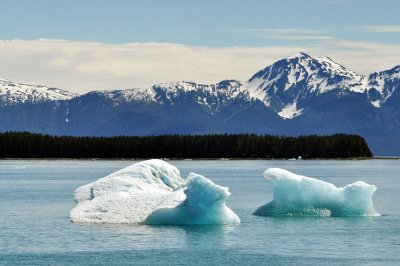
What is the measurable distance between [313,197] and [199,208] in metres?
8.74

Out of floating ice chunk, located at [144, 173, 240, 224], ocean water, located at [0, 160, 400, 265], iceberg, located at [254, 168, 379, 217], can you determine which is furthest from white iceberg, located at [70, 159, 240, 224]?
iceberg, located at [254, 168, 379, 217]

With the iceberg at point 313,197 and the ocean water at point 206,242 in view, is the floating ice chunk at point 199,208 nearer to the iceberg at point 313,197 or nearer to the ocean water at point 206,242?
the ocean water at point 206,242

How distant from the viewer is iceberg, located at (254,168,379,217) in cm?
5009

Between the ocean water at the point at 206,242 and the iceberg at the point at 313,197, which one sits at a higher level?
the iceberg at the point at 313,197

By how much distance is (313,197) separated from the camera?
51375 mm

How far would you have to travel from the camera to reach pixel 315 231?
46.2 meters

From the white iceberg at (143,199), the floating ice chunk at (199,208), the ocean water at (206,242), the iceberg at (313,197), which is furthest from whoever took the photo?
the iceberg at (313,197)

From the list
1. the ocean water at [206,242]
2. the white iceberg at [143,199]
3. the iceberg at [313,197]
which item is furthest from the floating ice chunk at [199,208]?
the iceberg at [313,197]

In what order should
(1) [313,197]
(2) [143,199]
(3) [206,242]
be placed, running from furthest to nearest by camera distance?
1. (1) [313,197]
2. (2) [143,199]
3. (3) [206,242]

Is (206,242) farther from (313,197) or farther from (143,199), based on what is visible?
(313,197)

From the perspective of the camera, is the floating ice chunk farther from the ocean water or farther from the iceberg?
the iceberg

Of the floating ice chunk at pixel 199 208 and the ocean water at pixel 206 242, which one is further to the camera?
the floating ice chunk at pixel 199 208

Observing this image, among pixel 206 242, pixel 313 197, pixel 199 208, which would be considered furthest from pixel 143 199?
pixel 313 197

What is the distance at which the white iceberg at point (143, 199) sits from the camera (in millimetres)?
43812
